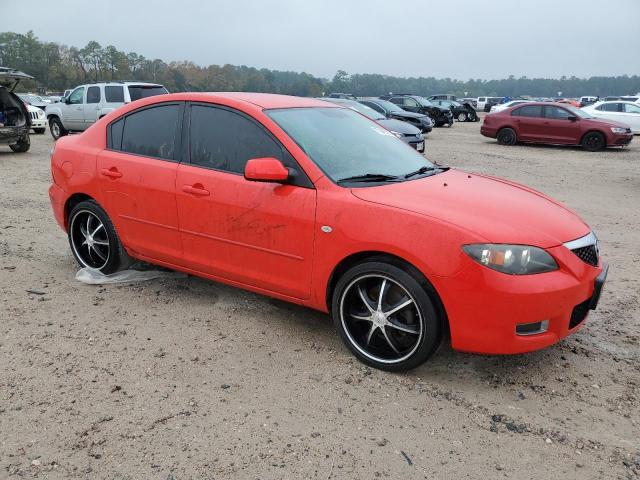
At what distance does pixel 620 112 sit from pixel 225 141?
21553 mm

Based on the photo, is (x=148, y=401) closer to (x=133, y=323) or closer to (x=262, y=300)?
(x=133, y=323)

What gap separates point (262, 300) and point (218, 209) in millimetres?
969

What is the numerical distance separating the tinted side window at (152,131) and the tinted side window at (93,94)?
13592 millimetres

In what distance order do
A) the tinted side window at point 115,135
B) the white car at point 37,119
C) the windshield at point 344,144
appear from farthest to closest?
the white car at point 37,119 < the tinted side window at point 115,135 < the windshield at point 344,144

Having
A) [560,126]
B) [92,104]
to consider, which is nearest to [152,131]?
[92,104]

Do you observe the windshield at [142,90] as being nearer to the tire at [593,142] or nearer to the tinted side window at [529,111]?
the tinted side window at [529,111]

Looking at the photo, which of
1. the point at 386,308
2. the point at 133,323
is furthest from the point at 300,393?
the point at 133,323

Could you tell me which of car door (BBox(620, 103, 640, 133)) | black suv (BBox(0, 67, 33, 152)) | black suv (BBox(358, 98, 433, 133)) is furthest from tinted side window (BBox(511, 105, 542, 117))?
black suv (BBox(0, 67, 33, 152))

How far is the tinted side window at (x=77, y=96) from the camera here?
17.0 metres

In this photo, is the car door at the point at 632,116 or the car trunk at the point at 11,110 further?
the car door at the point at 632,116

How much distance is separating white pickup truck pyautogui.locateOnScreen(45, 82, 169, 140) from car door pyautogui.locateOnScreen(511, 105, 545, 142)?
11331 mm


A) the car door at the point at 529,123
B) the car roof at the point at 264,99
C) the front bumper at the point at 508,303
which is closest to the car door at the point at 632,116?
the car door at the point at 529,123

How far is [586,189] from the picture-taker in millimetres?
9992

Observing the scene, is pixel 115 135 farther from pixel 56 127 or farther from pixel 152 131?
pixel 56 127
